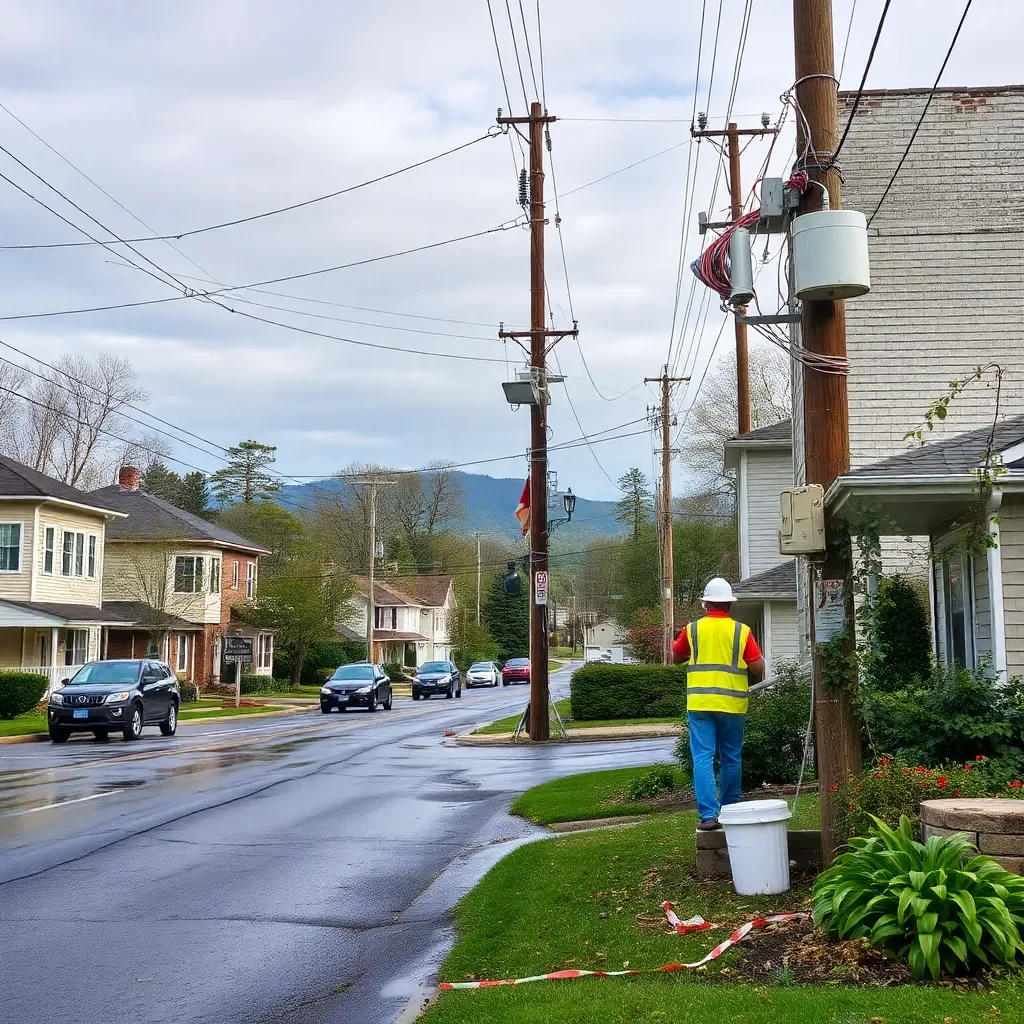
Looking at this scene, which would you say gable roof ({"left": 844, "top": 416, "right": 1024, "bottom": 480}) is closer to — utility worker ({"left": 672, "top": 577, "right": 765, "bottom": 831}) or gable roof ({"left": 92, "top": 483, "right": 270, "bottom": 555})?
utility worker ({"left": 672, "top": 577, "right": 765, "bottom": 831})

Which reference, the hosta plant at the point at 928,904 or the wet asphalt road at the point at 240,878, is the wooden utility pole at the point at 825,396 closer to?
the hosta plant at the point at 928,904

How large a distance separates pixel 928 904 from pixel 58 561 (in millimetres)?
39905

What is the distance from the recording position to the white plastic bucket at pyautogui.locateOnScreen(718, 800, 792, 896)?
7.31 meters

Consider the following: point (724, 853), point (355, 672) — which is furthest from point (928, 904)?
point (355, 672)

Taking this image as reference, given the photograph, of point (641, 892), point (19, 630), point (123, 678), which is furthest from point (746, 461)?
point (19, 630)

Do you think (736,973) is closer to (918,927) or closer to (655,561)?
(918,927)

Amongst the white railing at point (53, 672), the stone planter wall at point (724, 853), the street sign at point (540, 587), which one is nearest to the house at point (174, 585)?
the white railing at point (53, 672)

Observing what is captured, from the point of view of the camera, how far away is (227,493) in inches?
3856

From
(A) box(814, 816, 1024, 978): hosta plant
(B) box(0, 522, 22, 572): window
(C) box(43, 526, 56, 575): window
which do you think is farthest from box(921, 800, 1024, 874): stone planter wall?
(C) box(43, 526, 56, 575): window

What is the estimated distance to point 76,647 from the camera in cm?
4322

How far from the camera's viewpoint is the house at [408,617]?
84.8 m

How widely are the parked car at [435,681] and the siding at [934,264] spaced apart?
40.9m

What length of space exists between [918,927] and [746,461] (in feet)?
71.7

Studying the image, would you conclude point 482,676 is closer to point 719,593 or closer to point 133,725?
point 133,725
